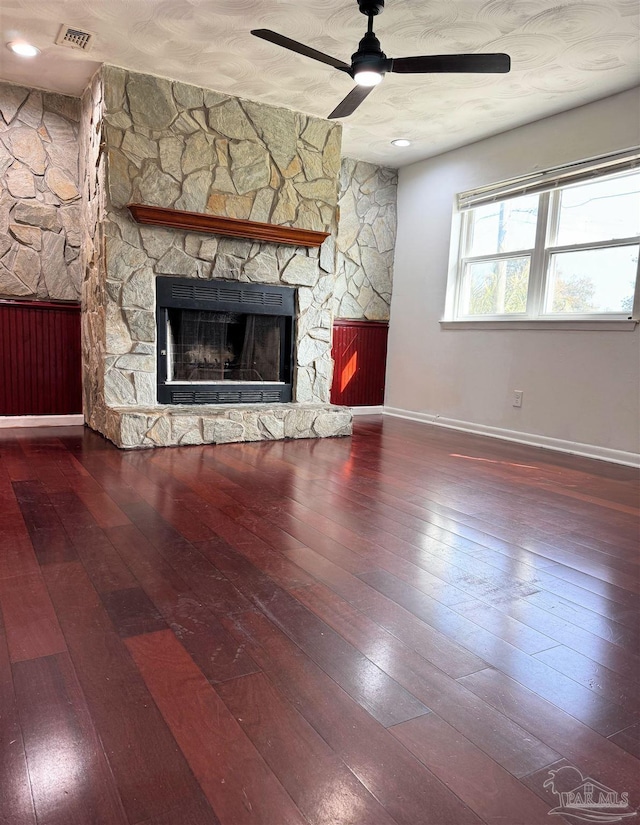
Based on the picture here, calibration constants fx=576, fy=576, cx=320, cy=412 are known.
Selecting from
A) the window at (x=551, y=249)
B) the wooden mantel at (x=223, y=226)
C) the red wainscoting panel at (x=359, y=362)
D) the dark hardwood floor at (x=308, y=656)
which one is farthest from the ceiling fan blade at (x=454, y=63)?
the red wainscoting panel at (x=359, y=362)

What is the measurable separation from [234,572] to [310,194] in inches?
133

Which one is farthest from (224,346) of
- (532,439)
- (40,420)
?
(532,439)

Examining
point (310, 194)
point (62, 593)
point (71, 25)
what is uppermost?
point (71, 25)

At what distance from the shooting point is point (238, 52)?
3.40m

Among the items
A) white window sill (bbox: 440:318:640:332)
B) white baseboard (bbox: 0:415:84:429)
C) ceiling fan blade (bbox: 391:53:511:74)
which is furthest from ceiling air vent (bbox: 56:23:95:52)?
white window sill (bbox: 440:318:640:332)

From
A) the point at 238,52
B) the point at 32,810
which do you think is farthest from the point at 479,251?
Answer: the point at 32,810

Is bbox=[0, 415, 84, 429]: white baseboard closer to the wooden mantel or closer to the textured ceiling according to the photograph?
the wooden mantel

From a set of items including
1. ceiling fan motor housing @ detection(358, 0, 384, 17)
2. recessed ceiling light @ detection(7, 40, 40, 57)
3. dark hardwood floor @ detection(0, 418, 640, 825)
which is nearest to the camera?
dark hardwood floor @ detection(0, 418, 640, 825)

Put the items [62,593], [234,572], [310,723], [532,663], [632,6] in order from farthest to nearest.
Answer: [632,6], [234,572], [62,593], [532,663], [310,723]

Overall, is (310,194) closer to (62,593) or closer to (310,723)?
(62,593)

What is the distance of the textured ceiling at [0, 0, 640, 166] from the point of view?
9.58 feet

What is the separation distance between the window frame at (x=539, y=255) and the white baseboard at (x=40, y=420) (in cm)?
328

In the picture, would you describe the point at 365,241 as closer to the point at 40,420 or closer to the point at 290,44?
the point at 290,44

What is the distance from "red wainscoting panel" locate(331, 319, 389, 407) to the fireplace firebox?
4.00 ft
